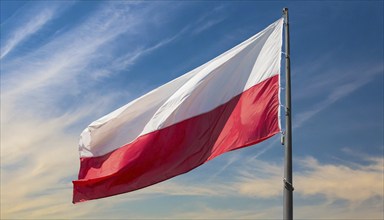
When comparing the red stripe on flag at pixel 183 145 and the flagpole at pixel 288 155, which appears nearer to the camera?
the flagpole at pixel 288 155

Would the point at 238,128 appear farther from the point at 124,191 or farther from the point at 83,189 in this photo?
the point at 83,189

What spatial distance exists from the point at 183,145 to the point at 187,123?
0.70 meters

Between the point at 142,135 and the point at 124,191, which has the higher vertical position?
the point at 142,135

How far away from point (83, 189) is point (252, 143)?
20.0 ft

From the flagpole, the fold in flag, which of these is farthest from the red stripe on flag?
the flagpole

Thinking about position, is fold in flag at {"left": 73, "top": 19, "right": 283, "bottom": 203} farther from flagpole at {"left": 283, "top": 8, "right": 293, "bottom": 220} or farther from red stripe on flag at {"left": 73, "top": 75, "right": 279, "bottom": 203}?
flagpole at {"left": 283, "top": 8, "right": 293, "bottom": 220}

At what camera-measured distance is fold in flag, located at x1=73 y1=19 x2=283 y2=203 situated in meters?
16.0

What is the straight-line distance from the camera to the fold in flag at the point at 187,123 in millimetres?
15953

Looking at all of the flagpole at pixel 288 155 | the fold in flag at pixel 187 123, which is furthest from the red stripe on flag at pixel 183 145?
the flagpole at pixel 288 155

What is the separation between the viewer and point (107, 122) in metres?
18.5

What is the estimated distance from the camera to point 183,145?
16953 millimetres

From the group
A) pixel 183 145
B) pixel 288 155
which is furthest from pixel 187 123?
pixel 288 155

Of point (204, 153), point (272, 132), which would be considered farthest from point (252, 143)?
point (204, 153)

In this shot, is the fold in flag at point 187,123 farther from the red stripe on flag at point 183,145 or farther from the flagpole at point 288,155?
the flagpole at point 288,155
